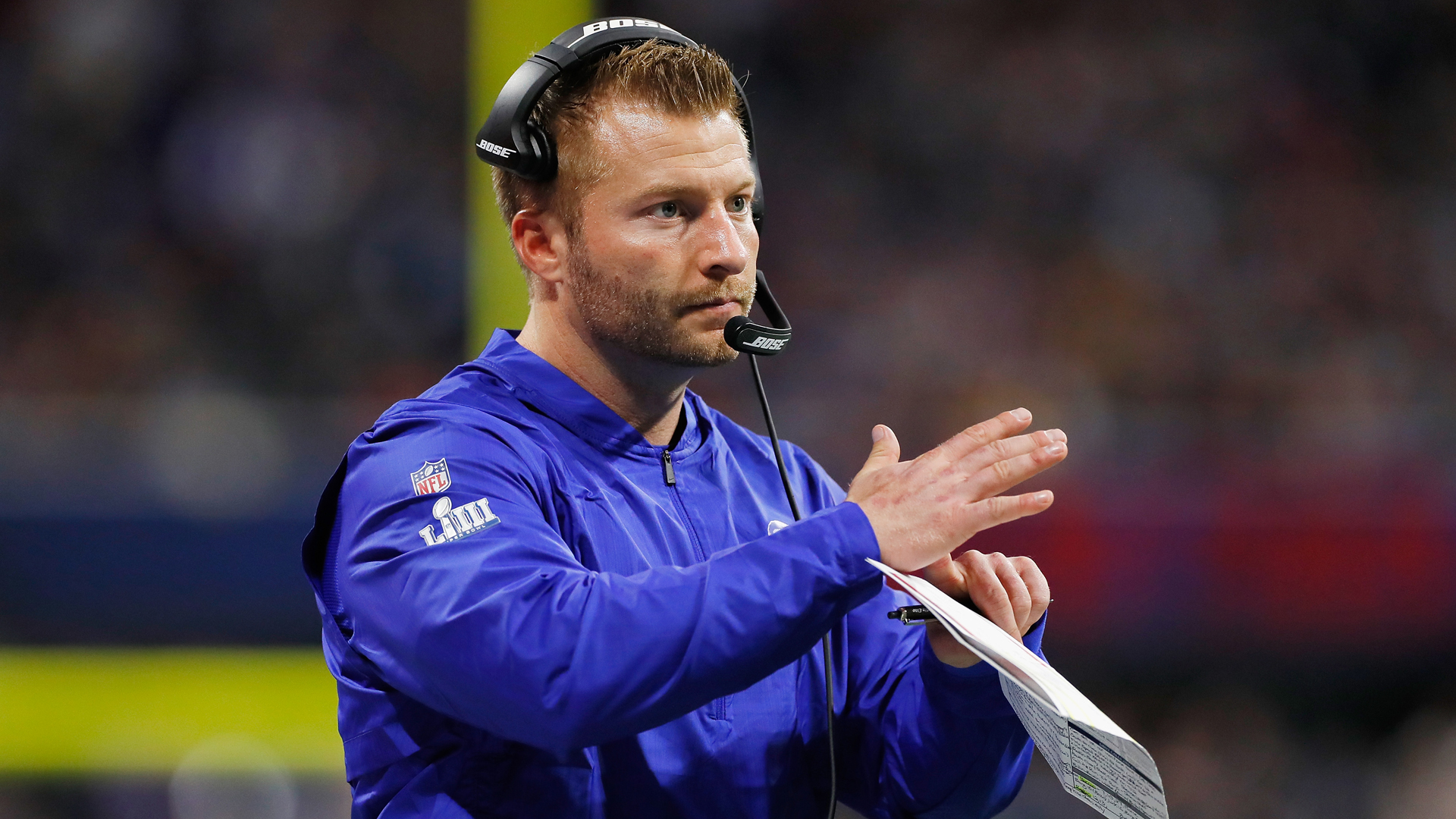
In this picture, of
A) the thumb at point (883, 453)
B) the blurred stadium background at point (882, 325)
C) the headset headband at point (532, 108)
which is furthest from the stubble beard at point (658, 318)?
the blurred stadium background at point (882, 325)

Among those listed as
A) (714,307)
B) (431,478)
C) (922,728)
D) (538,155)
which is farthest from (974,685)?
(538,155)

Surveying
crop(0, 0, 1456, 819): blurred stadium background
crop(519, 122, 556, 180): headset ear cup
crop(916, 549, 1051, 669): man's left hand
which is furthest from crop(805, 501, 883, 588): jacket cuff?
crop(0, 0, 1456, 819): blurred stadium background

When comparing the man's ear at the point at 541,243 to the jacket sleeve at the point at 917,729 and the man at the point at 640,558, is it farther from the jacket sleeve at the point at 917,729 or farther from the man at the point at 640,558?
the jacket sleeve at the point at 917,729

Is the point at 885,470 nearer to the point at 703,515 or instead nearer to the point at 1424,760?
the point at 703,515

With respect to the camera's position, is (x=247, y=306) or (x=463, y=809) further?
(x=247, y=306)

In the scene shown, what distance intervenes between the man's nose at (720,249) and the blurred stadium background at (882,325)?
2362mm

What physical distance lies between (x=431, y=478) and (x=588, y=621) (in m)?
0.22

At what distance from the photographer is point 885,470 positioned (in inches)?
43.2

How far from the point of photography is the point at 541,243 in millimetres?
1434

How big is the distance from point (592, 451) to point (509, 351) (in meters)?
0.14

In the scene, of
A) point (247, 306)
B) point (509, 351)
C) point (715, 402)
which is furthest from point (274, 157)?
point (509, 351)

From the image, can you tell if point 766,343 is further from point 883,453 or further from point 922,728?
point 922,728

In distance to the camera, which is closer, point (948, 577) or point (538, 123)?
point (948, 577)

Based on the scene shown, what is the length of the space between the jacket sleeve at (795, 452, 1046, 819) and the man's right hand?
23cm
